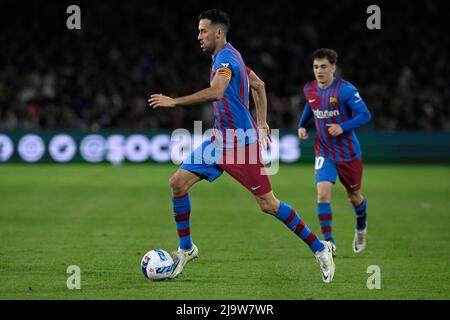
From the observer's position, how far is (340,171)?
34.8 ft

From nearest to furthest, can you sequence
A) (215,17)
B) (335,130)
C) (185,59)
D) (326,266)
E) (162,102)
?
1. (162,102)
2. (326,266)
3. (215,17)
4. (335,130)
5. (185,59)

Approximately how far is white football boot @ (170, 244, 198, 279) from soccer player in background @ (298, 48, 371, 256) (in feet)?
7.46

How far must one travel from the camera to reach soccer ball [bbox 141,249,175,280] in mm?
8202

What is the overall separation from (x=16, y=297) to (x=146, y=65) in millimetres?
22656

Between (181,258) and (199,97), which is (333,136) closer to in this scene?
(181,258)

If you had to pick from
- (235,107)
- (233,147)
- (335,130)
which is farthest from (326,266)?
(335,130)

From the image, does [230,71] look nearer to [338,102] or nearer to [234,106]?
[234,106]

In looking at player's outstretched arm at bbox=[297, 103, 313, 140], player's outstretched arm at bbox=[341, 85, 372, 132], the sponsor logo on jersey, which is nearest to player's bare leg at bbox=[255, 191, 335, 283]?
player's outstretched arm at bbox=[341, 85, 372, 132]

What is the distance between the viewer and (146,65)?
1160 inches

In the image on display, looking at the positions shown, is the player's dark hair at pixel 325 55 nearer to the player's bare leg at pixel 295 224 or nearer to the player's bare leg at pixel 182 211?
the player's bare leg at pixel 295 224

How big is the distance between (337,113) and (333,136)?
0.94 ft

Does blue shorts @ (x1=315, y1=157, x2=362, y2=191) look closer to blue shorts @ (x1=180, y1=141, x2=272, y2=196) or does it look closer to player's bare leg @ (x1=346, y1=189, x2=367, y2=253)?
player's bare leg @ (x1=346, y1=189, x2=367, y2=253)
